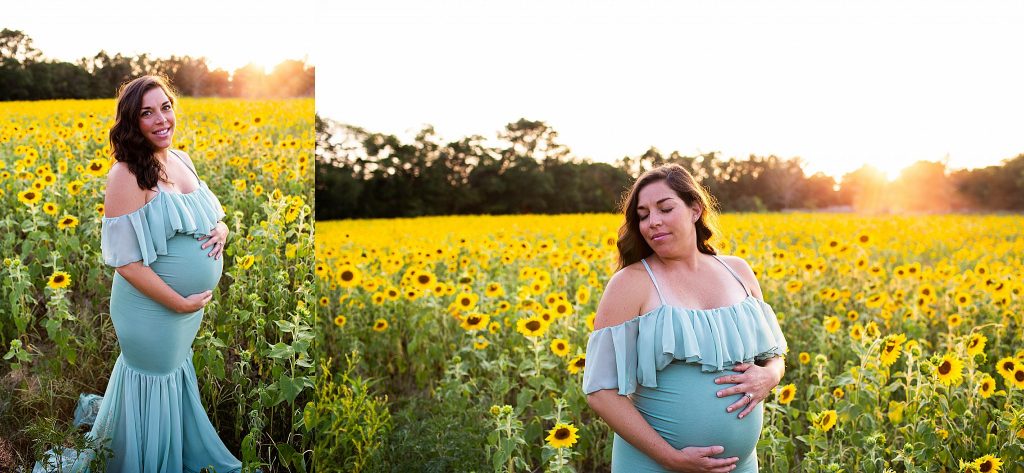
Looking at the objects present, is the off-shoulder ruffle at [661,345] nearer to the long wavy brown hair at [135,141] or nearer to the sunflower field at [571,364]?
the sunflower field at [571,364]

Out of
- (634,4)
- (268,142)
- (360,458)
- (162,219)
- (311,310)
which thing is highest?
(634,4)

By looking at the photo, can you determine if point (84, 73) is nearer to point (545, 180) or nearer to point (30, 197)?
point (30, 197)

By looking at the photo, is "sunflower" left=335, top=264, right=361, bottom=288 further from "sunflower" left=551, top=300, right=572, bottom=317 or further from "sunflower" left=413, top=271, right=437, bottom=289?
"sunflower" left=551, top=300, right=572, bottom=317

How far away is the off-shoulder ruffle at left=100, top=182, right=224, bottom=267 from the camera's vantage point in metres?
2.36

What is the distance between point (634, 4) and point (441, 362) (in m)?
6.46

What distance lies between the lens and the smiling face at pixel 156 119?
2.42m

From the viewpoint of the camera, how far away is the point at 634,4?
9281 mm

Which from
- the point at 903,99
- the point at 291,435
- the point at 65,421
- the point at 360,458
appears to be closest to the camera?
the point at 65,421

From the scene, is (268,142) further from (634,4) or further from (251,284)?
(634,4)

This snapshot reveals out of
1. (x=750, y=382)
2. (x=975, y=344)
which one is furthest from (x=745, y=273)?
(x=975, y=344)

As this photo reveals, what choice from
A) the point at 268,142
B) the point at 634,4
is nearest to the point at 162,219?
the point at 268,142

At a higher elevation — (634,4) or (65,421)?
(634,4)

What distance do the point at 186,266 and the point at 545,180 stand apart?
717 centimetres

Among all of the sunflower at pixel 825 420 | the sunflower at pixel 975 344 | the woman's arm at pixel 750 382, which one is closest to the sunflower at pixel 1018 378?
the sunflower at pixel 975 344
